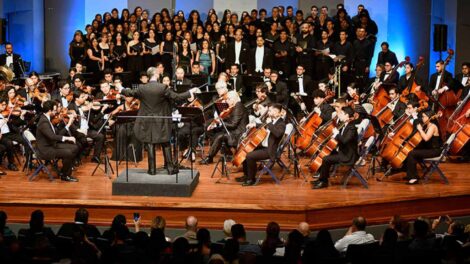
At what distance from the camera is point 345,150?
1109 centimetres

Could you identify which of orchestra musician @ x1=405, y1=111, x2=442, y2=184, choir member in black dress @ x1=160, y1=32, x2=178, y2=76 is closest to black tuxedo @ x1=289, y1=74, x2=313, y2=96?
choir member in black dress @ x1=160, y1=32, x2=178, y2=76

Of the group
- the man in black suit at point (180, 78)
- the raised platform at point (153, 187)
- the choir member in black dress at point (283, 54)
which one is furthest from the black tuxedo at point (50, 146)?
the choir member in black dress at point (283, 54)

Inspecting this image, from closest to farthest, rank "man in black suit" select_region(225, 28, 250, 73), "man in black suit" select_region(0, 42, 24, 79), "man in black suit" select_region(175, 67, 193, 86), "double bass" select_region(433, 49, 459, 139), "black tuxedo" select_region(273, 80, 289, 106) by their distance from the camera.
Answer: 1. "double bass" select_region(433, 49, 459, 139)
2. "man in black suit" select_region(175, 67, 193, 86)
3. "black tuxedo" select_region(273, 80, 289, 106)
4. "man in black suit" select_region(225, 28, 250, 73)
5. "man in black suit" select_region(0, 42, 24, 79)

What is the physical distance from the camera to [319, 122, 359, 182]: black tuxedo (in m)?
10.9

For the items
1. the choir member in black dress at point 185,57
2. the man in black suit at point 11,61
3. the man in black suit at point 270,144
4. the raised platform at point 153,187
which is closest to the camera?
the raised platform at point 153,187

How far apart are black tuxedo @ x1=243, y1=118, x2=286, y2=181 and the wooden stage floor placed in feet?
1.04

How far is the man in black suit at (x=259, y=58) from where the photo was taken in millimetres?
16375

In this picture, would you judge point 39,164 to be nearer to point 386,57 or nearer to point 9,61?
point 9,61

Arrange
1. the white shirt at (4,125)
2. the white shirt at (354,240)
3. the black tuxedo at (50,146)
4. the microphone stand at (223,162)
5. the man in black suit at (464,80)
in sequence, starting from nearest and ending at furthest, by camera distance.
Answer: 1. the white shirt at (354,240)
2. the black tuxedo at (50,146)
3. the microphone stand at (223,162)
4. the white shirt at (4,125)
5. the man in black suit at (464,80)

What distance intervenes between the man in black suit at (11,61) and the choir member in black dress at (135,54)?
2148mm

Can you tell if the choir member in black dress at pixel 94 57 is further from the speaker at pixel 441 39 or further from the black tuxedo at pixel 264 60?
the speaker at pixel 441 39

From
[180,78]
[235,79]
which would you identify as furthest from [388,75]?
[180,78]

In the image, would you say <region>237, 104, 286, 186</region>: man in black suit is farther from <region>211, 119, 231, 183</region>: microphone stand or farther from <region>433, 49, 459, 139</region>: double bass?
<region>433, 49, 459, 139</region>: double bass

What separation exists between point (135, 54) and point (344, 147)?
6.94 meters
